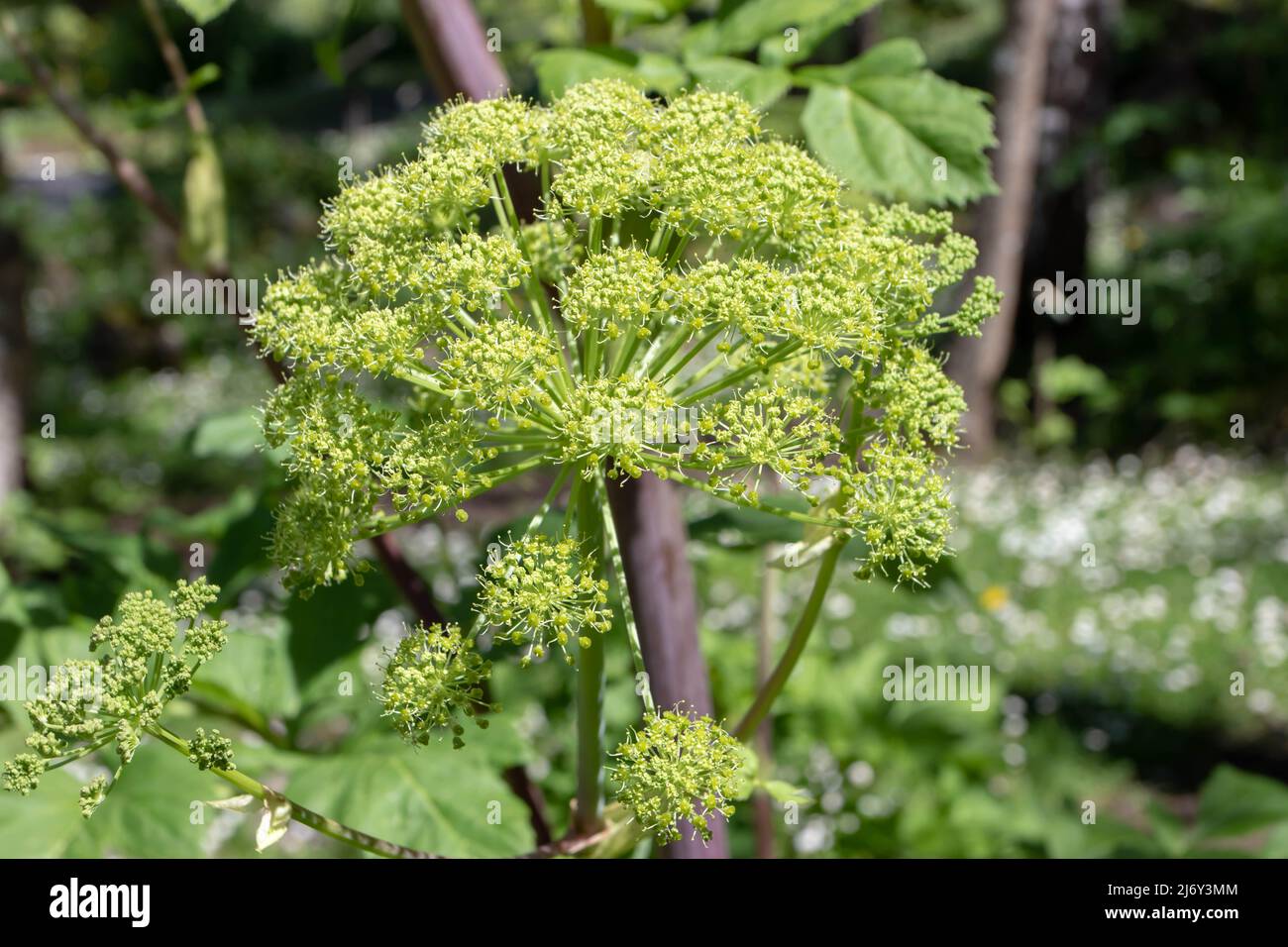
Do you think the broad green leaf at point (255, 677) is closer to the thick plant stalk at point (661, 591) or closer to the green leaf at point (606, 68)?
the thick plant stalk at point (661, 591)

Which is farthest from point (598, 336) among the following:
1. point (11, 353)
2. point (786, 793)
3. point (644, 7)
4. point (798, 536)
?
→ point (11, 353)

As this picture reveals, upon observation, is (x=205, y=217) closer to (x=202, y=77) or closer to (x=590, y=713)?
(x=202, y=77)

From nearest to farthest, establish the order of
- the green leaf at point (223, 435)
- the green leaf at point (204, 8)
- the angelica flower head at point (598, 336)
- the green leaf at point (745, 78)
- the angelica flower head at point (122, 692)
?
the angelica flower head at point (122, 692) → the angelica flower head at point (598, 336) → the green leaf at point (204, 8) → the green leaf at point (745, 78) → the green leaf at point (223, 435)

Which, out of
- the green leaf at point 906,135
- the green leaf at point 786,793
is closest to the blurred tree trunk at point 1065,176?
the green leaf at point 906,135

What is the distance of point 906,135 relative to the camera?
63.9 inches

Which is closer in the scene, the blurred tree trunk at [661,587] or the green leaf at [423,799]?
the blurred tree trunk at [661,587]

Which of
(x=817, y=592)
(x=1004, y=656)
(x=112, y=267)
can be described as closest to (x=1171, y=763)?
(x=1004, y=656)

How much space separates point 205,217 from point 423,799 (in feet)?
3.92

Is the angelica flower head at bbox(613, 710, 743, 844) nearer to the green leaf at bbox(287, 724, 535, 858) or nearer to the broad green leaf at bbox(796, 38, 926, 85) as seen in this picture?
the green leaf at bbox(287, 724, 535, 858)

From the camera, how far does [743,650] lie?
4195mm

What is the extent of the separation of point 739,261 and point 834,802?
2.82m

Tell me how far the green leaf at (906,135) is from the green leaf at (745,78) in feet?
0.19

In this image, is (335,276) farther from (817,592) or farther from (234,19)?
(234,19)

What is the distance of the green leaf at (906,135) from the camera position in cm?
154
